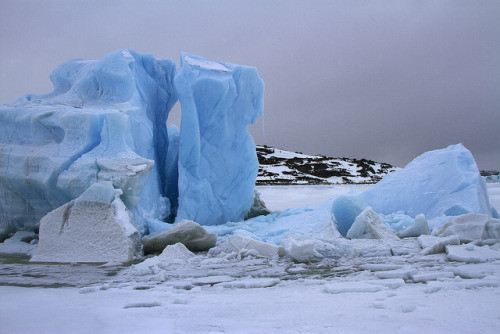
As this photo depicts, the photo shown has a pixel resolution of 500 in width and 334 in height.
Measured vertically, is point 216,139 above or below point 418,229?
above

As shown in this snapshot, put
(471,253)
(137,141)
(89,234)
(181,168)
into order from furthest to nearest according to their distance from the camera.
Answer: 1. (181,168)
2. (137,141)
3. (89,234)
4. (471,253)

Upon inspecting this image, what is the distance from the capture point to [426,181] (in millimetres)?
7430

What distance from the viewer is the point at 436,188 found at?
7.21 metres

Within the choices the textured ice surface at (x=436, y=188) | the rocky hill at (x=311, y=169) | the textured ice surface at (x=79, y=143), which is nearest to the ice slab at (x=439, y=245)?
the textured ice surface at (x=436, y=188)

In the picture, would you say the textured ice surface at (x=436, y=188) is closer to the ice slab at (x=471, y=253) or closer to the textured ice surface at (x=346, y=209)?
the textured ice surface at (x=346, y=209)

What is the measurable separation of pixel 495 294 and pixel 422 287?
392 mm

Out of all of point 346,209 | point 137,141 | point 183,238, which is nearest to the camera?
point 183,238

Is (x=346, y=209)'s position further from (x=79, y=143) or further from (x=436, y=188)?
(x=79, y=143)

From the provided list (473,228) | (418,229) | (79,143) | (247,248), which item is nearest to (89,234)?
(79,143)

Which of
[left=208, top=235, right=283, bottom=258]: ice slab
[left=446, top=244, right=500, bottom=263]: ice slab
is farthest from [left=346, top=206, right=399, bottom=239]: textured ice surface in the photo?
[left=208, top=235, right=283, bottom=258]: ice slab

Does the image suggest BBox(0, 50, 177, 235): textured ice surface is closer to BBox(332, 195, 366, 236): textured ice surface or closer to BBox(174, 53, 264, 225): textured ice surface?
BBox(174, 53, 264, 225): textured ice surface

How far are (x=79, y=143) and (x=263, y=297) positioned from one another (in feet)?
12.2

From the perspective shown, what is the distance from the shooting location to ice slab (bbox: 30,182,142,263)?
4359 millimetres

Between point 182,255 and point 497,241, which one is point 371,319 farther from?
point 497,241
